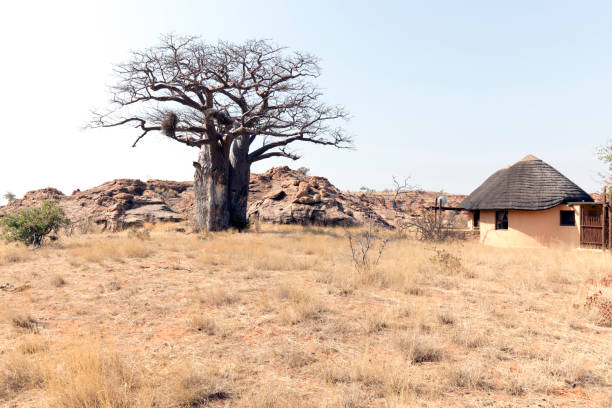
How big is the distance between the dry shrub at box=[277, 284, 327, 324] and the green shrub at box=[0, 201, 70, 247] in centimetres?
1091

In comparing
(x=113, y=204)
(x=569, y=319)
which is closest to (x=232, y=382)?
(x=569, y=319)

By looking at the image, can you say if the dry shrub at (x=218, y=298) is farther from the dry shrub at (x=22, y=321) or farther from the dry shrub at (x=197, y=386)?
the dry shrub at (x=197, y=386)

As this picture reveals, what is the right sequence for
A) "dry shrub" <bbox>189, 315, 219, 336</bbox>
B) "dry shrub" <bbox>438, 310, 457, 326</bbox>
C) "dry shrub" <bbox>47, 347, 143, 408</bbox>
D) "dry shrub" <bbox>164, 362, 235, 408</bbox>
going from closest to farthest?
"dry shrub" <bbox>47, 347, 143, 408</bbox>, "dry shrub" <bbox>164, 362, 235, 408</bbox>, "dry shrub" <bbox>189, 315, 219, 336</bbox>, "dry shrub" <bbox>438, 310, 457, 326</bbox>

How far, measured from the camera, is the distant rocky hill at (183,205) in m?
23.0

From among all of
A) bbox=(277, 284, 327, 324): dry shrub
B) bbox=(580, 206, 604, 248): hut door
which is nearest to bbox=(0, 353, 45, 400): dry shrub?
bbox=(277, 284, 327, 324): dry shrub

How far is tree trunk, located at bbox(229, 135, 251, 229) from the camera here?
19281 millimetres

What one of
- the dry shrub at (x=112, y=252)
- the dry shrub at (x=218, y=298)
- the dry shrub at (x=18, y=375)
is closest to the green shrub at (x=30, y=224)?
the dry shrub at (x=112, y=252)

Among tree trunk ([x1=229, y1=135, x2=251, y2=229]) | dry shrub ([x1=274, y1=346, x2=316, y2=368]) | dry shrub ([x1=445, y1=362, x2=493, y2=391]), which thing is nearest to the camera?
dry shrub ([x1=445, y1=362, x2=493, y2=391])

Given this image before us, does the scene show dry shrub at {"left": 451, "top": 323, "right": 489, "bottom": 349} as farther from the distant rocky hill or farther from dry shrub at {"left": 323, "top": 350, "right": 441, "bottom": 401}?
the distant rocky hill

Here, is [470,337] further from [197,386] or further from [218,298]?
[218,298]

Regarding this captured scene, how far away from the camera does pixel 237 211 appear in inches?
767

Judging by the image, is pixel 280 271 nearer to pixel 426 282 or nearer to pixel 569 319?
pixel 426 282

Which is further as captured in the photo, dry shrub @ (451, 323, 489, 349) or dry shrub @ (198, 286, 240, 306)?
dry shrub @ (198, 286, 240, 306)

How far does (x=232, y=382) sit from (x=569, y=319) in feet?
18.0
